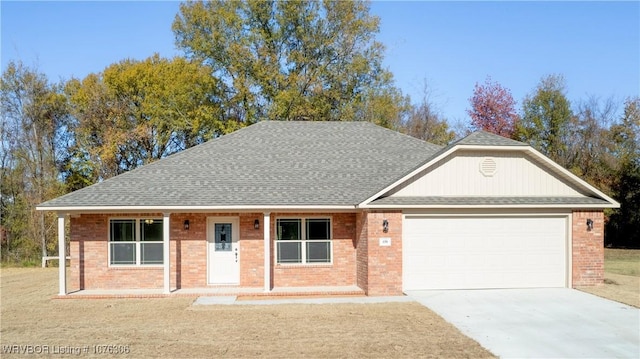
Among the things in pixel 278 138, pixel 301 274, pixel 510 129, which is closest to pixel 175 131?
pixel 278 138

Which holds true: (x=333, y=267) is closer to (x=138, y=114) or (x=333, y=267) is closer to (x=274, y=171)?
(x=274, y=171)

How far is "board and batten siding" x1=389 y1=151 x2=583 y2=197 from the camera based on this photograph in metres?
15.5

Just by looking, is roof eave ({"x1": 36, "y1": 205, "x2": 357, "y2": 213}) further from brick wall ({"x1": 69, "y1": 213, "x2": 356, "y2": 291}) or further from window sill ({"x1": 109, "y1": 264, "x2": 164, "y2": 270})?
window sill ({"x1": 109, "y1": 264, "x2": 164, "y2": 270})

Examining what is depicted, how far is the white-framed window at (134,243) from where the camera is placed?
648 inches

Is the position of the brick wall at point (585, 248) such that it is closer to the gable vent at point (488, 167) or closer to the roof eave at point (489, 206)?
the roof eave at point (489, 206)

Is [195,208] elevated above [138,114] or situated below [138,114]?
below

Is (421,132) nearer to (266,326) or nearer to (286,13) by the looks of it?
(286,13)

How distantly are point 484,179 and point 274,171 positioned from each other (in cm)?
646

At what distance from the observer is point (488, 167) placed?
15.7m

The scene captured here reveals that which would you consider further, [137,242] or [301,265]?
[301,265]

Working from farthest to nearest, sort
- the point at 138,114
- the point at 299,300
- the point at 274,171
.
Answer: the point at 138,114
the point at 274,171
the point at 299,300

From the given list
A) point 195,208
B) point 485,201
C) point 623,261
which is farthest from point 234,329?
point 623,261

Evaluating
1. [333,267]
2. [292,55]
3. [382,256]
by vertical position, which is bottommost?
[333,267]

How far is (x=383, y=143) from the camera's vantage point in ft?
66.4
